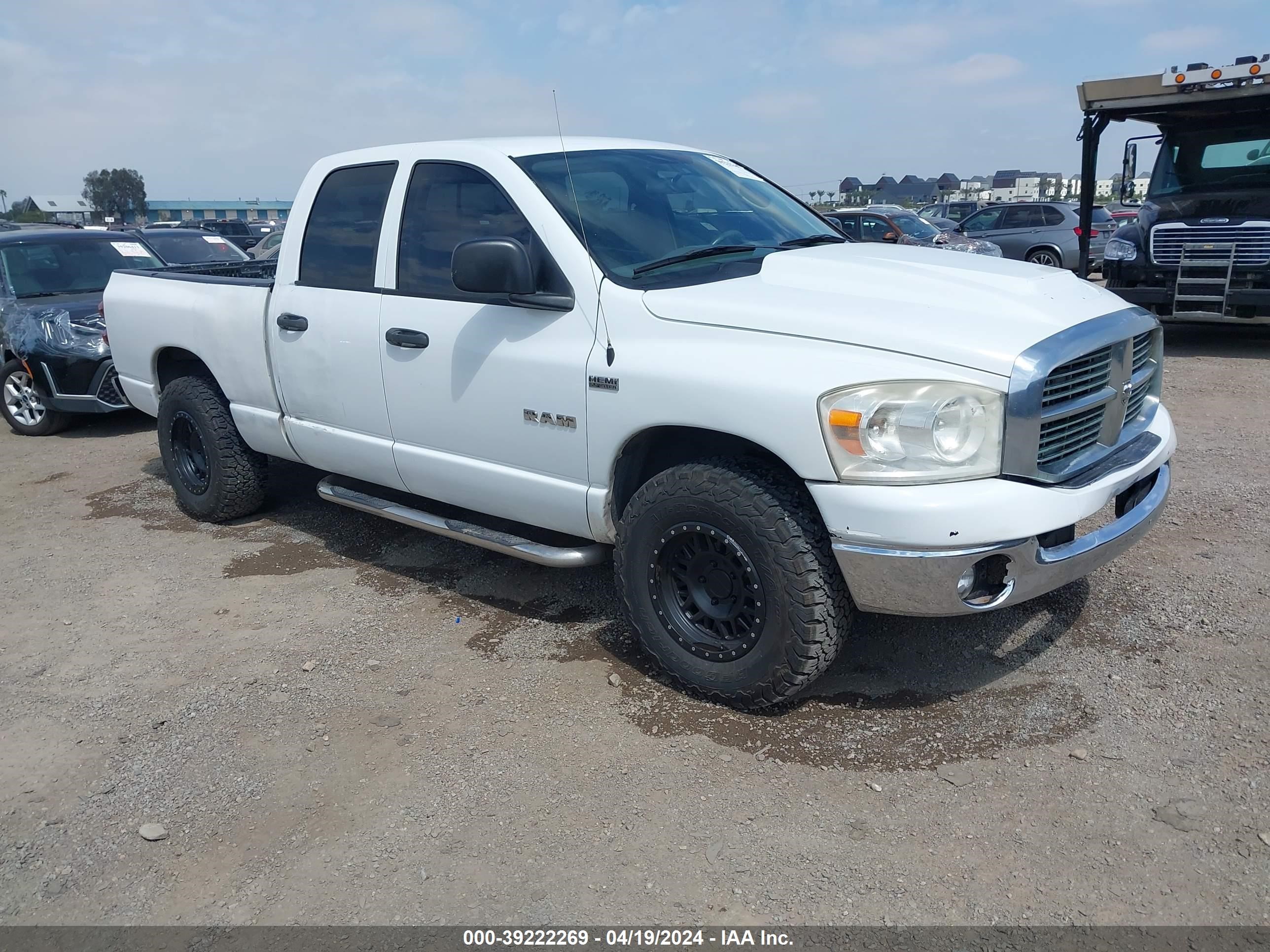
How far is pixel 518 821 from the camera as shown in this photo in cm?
291

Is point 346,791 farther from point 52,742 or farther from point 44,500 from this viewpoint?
point 44,500

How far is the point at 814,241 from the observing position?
4.25m

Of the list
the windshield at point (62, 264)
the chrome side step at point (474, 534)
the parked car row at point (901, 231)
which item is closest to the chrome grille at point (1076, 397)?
the chrome side step at point (474, 534)

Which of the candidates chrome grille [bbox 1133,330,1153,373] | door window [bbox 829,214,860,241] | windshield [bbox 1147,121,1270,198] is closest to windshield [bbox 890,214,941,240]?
door window [bbox 829,214,860,241]

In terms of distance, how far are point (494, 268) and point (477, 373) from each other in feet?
1.76

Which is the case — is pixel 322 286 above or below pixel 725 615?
above

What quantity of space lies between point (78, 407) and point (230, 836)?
21.0ft

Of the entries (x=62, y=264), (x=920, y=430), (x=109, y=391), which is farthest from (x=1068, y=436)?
(x=62, y=264)

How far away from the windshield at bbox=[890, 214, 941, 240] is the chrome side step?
42.6 feet

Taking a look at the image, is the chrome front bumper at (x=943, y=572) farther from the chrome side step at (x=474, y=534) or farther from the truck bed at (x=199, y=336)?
the truck bed at (x=199, y=336)

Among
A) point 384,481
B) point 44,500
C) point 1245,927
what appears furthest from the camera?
point 44,500

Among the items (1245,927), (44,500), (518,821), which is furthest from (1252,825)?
(44,500)

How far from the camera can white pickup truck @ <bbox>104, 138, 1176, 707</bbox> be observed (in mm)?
2920

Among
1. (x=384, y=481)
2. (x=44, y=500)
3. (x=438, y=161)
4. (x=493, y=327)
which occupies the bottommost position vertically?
(x=44, y=500)
